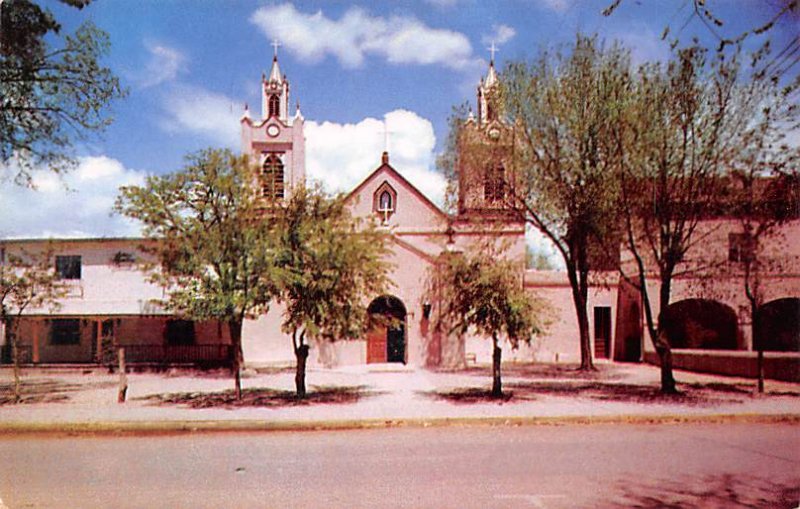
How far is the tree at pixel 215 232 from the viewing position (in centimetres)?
1132

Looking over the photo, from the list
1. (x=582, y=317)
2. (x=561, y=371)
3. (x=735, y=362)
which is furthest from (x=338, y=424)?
(x=735, y=362)

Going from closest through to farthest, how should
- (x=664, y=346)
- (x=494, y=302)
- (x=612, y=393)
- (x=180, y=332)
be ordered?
(x=494, y=302) → (x=612, y=393) → (x=664, y=346) → (x=180, y=332)

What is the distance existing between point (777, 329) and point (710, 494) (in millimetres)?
7813

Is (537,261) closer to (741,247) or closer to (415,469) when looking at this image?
(741,247)

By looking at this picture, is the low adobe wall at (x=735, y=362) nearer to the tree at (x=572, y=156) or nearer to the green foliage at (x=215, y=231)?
the tree at (x=572, y=156)

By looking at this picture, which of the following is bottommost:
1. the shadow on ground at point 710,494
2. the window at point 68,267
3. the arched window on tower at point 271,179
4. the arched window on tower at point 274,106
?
the shadow on ground at point 710,494

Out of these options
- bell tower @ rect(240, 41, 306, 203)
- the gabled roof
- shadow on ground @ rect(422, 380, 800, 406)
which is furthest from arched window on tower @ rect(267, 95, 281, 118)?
shadow on ground @ rect(422, 380, 800, 406)

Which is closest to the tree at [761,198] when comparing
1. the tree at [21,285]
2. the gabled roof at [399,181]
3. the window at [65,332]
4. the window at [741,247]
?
the window at [741,247]

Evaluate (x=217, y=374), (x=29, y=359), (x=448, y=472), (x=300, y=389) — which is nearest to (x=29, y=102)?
(x=300, y=389)

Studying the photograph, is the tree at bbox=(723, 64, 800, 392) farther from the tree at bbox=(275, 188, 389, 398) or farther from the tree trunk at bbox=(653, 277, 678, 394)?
the tree at bbox=(275, 188, 389, 398)

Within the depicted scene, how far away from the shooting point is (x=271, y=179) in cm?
1202

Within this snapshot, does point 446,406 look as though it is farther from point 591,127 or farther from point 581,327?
point 591,127

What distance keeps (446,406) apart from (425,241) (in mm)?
5937

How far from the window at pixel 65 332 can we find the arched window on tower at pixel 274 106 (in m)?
12.6
